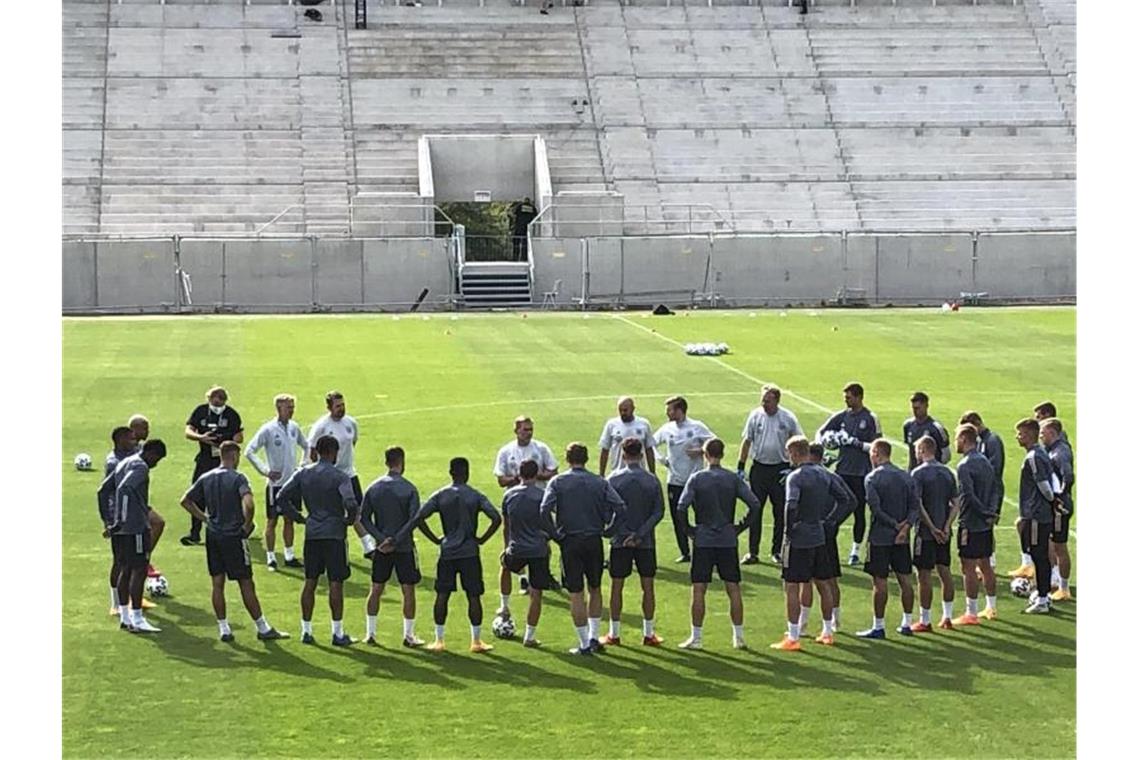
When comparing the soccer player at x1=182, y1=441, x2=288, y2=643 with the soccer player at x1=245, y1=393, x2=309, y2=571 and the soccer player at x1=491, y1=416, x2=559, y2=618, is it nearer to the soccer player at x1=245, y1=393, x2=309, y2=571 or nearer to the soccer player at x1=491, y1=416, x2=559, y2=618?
the soccer player at x1=491, y1=416, x2=559, y2=618

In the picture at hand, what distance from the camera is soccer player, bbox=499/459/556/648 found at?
58.5ft

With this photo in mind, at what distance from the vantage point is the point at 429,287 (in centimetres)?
5791

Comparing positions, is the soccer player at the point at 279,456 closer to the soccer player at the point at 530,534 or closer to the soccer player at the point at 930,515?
the soccer player at the point at 530,534

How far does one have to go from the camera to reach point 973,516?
18828mm

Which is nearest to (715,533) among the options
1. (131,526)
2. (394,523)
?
(394,523)

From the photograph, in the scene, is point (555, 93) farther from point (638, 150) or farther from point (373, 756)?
point (373, 756)

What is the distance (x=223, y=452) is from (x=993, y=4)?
62.5 metres

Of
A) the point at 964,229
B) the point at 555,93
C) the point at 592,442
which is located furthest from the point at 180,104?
the point at 592,442

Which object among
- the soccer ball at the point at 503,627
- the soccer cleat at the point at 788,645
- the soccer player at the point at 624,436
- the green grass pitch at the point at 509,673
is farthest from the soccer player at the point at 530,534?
the soccer player at the point at 624,436

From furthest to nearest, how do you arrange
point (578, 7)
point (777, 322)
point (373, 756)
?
point (578, 7)
point (777, 322)
point (373, 756)

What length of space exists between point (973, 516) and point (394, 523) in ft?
17.7

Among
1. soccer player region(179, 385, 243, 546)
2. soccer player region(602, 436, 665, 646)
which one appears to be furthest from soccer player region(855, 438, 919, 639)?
soccer player region(179, 385, 243, 546)

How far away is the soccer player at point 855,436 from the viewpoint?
69.8 feet

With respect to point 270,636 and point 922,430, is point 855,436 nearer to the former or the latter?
point 922,430
